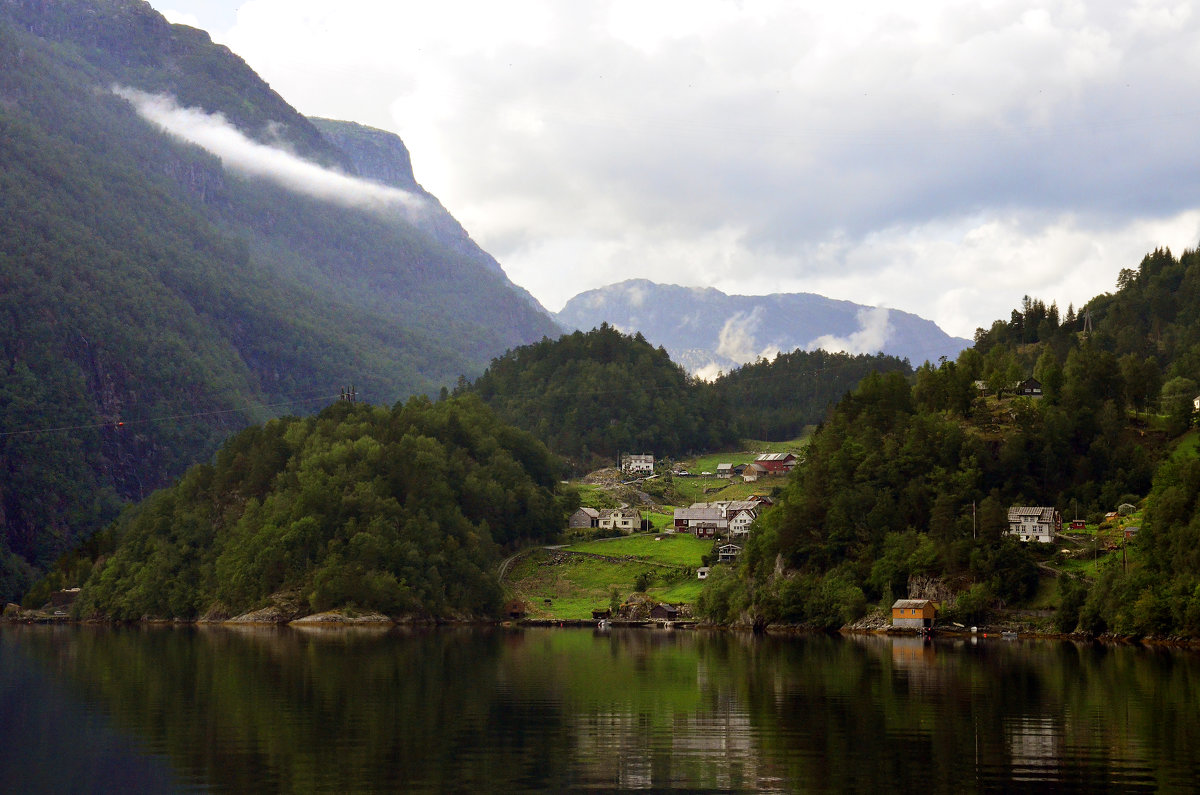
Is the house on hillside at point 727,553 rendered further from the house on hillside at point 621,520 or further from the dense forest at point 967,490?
the house on hillside at point 621,520

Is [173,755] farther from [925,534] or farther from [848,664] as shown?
[925,534]

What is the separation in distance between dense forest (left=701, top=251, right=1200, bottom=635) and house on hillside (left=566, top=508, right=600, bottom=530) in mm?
42575

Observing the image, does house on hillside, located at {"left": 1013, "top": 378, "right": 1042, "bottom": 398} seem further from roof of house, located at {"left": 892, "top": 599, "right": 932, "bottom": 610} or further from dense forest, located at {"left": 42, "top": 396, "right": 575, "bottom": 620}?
dense forest, located at {"left": 42, "top": 396, "right": 575, "bottom": 620}

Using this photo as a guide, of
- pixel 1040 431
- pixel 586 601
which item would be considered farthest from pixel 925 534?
pixel 586 601

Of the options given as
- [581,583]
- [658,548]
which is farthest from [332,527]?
[658,548]

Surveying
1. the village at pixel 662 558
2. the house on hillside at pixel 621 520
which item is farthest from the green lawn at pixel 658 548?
the house on hillside at pixel 621 520

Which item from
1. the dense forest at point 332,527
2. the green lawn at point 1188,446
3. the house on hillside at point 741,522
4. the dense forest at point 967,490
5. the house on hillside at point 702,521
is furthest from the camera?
the house on hillside at point 702,521

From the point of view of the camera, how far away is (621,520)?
184 metres

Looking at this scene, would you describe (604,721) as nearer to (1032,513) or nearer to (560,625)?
(1032,513)

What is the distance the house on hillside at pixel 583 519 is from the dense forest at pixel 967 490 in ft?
140

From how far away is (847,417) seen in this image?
14788cm

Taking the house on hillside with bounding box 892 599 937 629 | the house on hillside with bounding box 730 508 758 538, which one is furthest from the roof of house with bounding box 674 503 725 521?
the house on hillside with bounding box 892 599 937 629

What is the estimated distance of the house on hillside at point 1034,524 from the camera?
120 metres

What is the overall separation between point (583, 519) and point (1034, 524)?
7780cm
